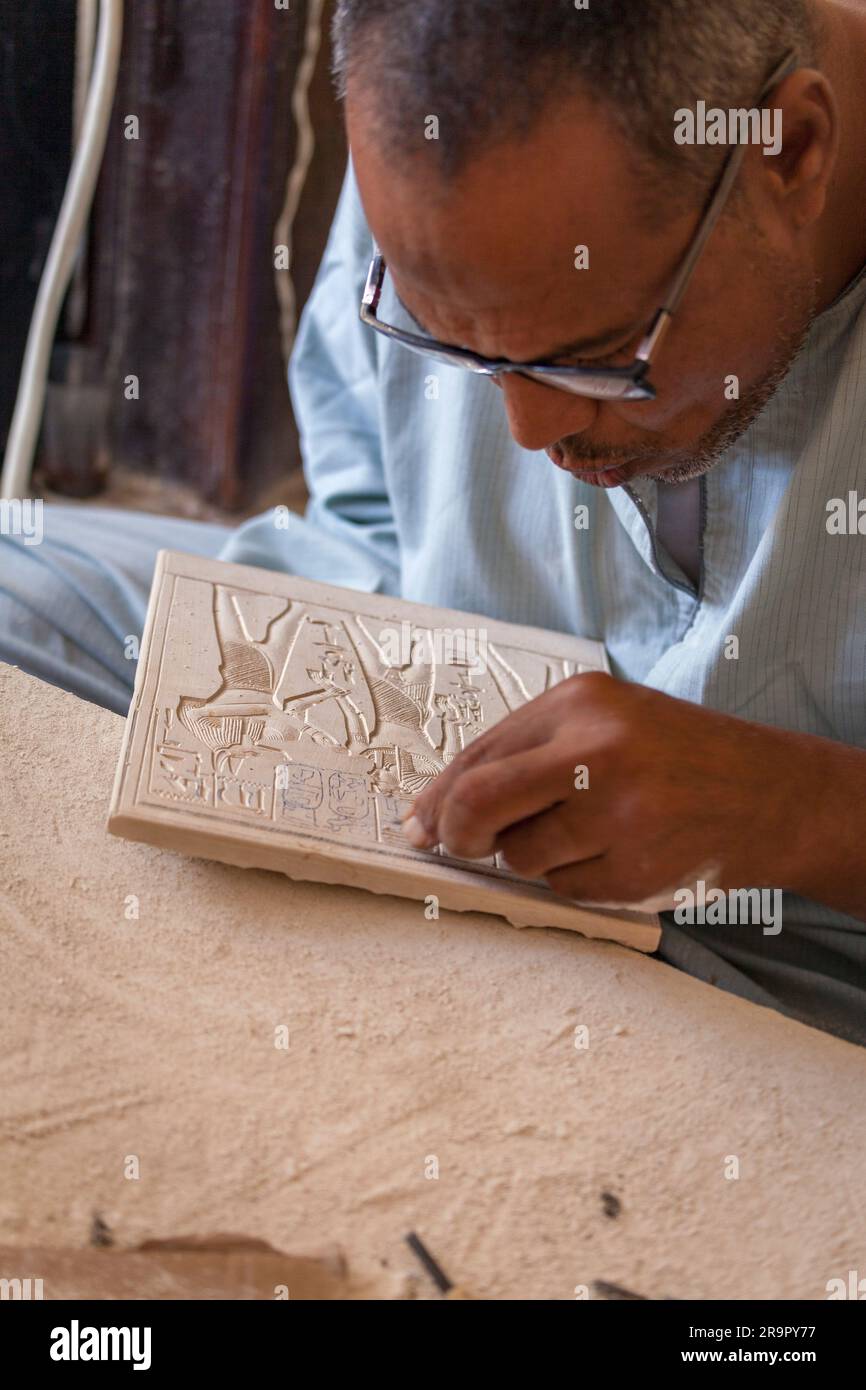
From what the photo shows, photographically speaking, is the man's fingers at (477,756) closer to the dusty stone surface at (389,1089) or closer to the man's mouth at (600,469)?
the dusty stone surface at (389,1089)

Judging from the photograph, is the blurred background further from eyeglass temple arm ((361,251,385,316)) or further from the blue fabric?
Result: eyeglass temple arm ((361,251,385,316))

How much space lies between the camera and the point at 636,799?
1.03 meters

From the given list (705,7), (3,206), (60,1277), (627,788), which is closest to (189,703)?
(627,788)

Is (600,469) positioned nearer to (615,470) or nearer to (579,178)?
(615,470)

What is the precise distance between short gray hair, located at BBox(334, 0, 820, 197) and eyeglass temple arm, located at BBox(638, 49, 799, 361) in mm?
15

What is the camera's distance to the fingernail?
107 centimetres

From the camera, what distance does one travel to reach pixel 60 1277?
806mm

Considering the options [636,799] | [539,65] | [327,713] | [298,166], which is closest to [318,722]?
[327,713]

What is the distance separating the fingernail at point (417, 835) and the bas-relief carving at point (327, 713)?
0.4 inches

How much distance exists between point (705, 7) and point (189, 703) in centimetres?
65

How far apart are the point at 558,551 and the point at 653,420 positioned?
400 millimetres

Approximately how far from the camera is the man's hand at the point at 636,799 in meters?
1.03

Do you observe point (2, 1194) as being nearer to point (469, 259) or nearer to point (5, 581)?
point (469, 259)

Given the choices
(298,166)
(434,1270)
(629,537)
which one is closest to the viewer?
(434,1270)
